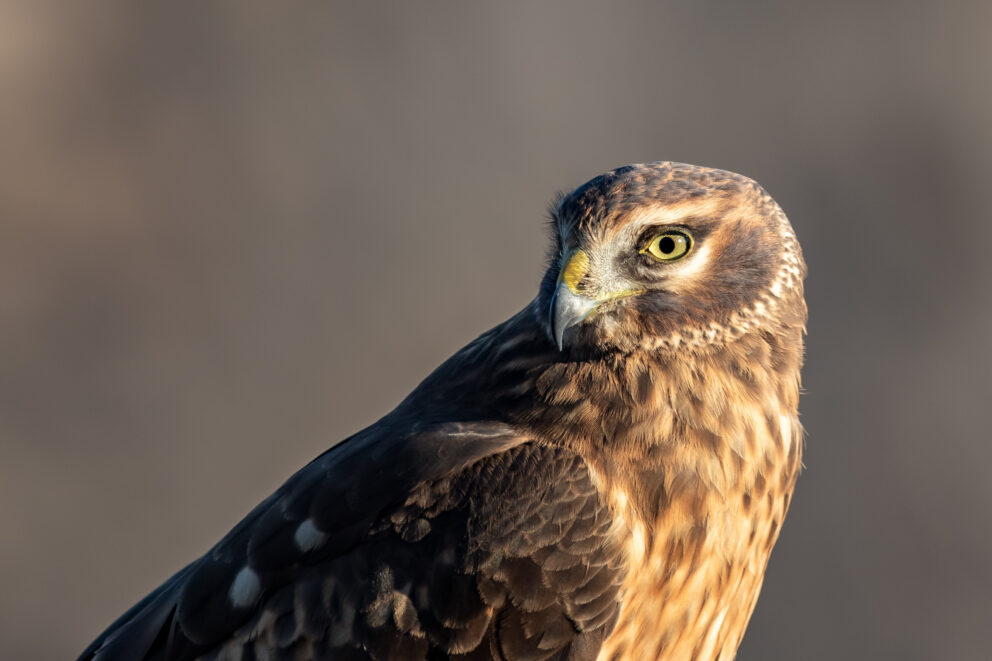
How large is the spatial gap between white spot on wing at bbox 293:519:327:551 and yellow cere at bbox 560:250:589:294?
0.89 metres

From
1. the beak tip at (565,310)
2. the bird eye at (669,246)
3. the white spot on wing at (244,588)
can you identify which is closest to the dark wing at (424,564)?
the white spot on wing at (244,588)

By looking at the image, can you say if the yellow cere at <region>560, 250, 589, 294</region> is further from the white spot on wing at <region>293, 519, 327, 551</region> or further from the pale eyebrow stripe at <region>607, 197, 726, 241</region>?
the white spot on wing at <region>293, 519, 327, 551</region>

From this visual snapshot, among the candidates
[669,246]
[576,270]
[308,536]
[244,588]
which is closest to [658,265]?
[669,246]

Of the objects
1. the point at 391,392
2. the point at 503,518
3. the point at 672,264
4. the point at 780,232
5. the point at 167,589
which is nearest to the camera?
the point at 503,518

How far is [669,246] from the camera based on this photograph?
2865mm

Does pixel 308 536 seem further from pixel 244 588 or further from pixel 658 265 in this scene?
pixel 658 265

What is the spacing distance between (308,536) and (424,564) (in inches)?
13.7

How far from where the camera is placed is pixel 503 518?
2672 millimetres

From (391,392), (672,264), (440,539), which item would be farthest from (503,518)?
(391,392)

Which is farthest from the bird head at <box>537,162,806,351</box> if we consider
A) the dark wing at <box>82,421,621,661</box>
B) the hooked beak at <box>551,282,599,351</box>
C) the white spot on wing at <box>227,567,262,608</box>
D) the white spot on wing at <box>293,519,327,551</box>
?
the white spot on wing at <box>227,567,262,608</box>

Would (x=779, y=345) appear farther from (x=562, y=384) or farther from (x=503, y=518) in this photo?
(x=503, y=518)

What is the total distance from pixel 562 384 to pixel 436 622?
2.22 ft

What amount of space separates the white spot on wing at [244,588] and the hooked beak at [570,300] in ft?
3.26

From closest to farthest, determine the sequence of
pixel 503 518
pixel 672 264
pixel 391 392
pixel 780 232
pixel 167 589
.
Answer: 1. pixel 503 518
2. pixel 672 264
3. pixel 780 232
4. pixel 167 589
5. pixel 391 392
